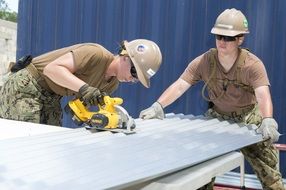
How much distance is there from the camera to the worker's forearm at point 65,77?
3248 millimetres

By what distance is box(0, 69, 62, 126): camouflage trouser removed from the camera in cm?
384

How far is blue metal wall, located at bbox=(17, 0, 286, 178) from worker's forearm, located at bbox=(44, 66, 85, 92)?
214 centimetres

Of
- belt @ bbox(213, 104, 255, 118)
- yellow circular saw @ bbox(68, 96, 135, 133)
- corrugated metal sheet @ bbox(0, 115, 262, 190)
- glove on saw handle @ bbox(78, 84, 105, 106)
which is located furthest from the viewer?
belt @ bbox(213, 104, 255, 118)

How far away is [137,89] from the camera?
218 inches

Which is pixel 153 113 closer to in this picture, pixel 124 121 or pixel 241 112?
pixel 241 112

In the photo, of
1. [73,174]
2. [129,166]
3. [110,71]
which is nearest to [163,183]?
[129,166]

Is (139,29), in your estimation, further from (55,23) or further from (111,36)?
(55,23)

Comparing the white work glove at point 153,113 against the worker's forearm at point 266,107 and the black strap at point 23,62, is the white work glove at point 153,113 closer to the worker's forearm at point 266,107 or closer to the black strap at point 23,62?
the worker's forearm at point 266,107

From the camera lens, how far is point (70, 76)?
3270mm

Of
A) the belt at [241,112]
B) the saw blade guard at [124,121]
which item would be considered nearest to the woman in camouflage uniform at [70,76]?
the saw blade guard at [124,121]

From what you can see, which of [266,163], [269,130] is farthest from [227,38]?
[266,163]

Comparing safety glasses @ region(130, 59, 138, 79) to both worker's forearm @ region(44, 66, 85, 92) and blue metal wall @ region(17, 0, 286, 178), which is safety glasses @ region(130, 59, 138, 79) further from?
blue metal wall @ region(17, 0, 286, 178)

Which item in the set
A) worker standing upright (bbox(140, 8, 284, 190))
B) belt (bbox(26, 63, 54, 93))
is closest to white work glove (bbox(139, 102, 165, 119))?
worker standing upright (bbox(140, 8, 284, 190))

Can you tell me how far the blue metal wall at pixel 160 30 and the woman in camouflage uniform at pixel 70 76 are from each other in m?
1.49
